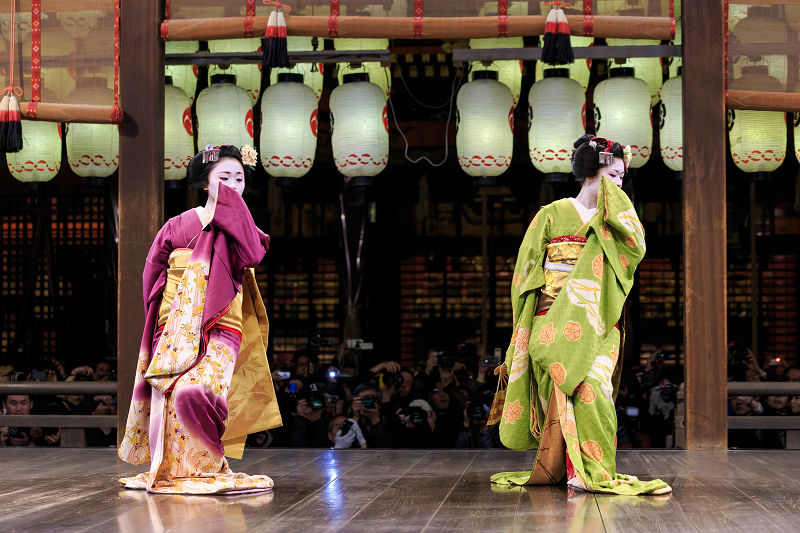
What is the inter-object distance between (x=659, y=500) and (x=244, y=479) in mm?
1770

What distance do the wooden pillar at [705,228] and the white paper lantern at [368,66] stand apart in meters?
2.01

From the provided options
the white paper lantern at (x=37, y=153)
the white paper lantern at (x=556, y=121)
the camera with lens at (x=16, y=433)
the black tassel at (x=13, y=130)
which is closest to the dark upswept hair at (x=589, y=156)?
the white paper lantern at (x=556, y=121)

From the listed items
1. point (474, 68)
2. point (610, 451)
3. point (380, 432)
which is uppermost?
point (474, 68)

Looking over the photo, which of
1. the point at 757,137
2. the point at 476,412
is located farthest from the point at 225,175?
the point at 757,137

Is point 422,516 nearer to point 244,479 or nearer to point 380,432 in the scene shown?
point 244,479

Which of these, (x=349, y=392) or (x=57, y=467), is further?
(x=349, y=392)

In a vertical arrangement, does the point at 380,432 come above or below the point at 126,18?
below

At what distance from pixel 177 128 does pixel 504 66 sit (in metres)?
2.42

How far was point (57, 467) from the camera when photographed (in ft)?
15.1

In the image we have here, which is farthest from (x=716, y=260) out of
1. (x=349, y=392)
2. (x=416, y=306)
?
(x=416, y=306)

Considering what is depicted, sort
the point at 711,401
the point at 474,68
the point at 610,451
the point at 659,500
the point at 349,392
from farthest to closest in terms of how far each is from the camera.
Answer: the point at 349,392, the point at 474,68, the point at 711,401, the point at 610,451, the point at 659,500

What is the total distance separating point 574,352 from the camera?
3895mm


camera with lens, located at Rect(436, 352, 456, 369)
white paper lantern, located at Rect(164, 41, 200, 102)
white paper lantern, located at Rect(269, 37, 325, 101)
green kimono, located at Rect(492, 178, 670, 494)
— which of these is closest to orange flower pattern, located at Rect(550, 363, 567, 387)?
green kimono, located at Rect(492, 178, 670, 494)

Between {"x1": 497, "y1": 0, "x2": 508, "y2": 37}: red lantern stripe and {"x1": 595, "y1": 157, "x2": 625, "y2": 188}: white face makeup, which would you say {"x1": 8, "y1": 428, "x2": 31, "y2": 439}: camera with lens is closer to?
{"x1": 497, "y1": 0, "x2": 508, "y2": 37}: red lantern stripe
